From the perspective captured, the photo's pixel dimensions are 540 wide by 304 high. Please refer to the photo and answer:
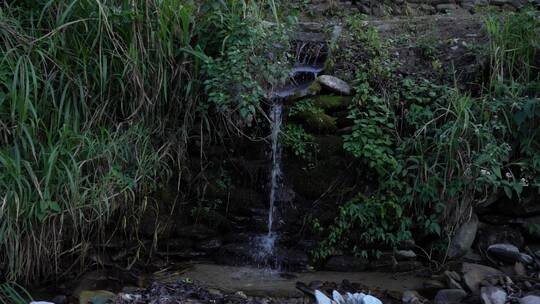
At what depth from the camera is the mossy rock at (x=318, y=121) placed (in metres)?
4.21

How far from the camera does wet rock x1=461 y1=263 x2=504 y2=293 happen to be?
3.57 meters

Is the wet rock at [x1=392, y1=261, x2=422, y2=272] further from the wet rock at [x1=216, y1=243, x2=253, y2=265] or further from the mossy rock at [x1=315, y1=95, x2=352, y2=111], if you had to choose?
the mossy rock at [x1=315, y1=95, x2=352, y2=111]

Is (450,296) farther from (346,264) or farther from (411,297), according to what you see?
(346,264)

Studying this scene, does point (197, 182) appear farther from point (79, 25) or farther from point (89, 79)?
point (79, 25)

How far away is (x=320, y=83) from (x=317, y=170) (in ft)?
2.19

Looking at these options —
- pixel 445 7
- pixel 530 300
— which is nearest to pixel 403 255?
pixel 530 300

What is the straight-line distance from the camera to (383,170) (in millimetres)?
3943

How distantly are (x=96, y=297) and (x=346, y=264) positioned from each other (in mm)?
1581

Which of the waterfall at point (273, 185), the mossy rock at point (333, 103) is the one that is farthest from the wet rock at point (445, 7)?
the waterfall at point (273, 185)

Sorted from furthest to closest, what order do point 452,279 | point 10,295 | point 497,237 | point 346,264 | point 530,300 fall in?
point 497,237
point 346,264
point 452,279
point 530,300
point 10,295

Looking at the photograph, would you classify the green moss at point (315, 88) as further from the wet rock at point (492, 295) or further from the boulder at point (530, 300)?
the boulder at point (530, 300)

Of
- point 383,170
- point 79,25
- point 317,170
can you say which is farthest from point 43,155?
point 383,170

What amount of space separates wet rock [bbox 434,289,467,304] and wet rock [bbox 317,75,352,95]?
155 centimetres

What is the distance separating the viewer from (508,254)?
12.8 ft
